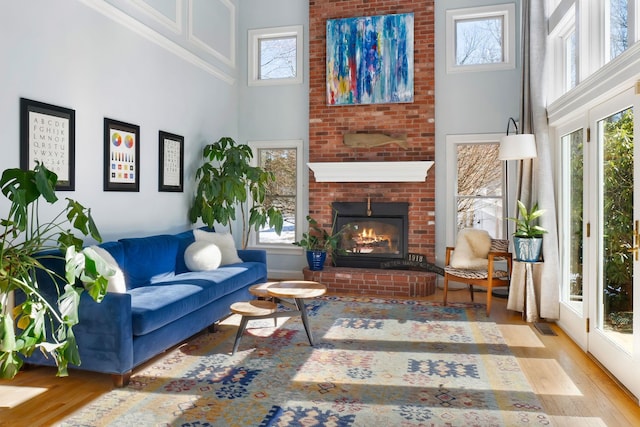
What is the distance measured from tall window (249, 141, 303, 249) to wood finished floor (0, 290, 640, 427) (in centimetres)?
381

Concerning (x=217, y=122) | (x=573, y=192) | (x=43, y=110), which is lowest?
(x=573, y=192)

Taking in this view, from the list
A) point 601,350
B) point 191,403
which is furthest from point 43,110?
point 601,350

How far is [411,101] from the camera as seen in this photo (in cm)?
621

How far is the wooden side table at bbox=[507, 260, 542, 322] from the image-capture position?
4.55 metres

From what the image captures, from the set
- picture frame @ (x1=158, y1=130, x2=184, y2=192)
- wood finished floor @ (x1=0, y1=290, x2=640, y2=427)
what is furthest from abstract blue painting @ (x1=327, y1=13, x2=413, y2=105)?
wood finished floor @ (x1=0, y1=290, x2=640, y2=427)

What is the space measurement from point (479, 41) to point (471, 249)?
288 centimetres

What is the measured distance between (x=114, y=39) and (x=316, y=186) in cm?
325

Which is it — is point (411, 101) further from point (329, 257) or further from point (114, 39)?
point (114, 39)

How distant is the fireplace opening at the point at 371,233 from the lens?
6.31 metres

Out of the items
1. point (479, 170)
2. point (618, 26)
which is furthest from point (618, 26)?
point (479, 170)

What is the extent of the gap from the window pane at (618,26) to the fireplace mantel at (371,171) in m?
2.83

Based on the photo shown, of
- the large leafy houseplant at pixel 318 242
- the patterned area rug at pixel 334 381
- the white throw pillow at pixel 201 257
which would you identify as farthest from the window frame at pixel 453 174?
the white throw pillow at pixel 201 257

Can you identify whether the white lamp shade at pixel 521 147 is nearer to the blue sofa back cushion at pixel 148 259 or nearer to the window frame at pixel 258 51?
the window frame at pixel 258 51

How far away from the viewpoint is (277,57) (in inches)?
271
